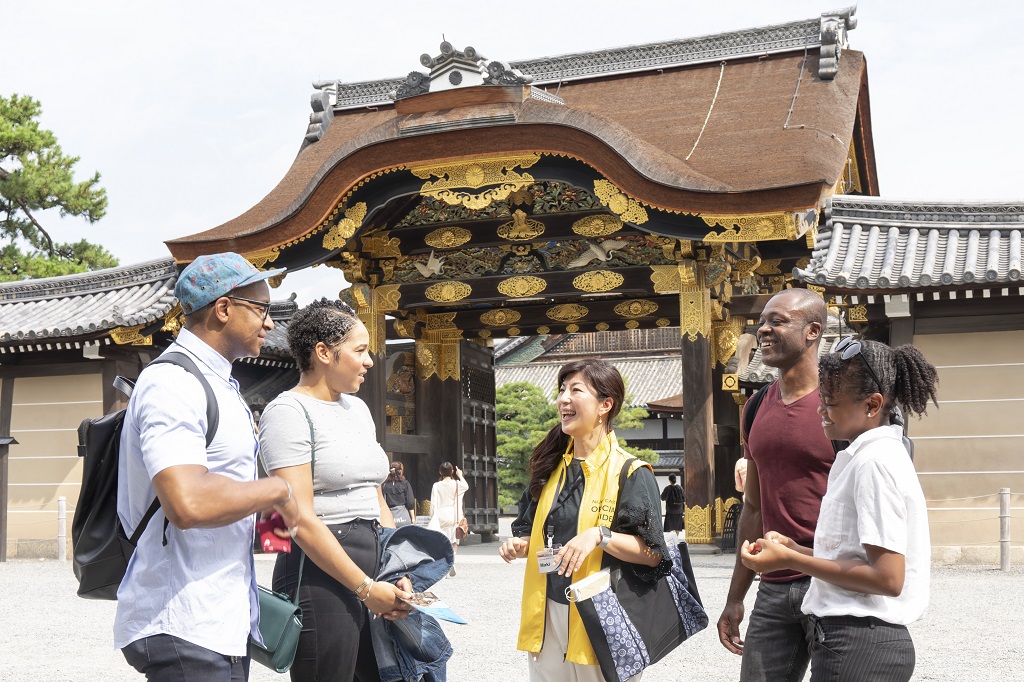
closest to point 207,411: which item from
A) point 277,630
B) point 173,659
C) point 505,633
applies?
point 173,659

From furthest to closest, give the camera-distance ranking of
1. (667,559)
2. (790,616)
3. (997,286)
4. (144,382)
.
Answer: (997,286), (667,559), (790,616), (144,382)

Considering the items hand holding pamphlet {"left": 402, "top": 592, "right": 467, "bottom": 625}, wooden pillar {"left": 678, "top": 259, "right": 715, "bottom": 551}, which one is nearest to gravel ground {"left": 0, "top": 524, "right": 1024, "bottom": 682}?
wooden pillar {"left": 678, "top": 259, "right": 715, "bottom": 551}

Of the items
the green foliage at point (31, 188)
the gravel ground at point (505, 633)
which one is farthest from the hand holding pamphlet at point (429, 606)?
the green foliage at point (31, 188)

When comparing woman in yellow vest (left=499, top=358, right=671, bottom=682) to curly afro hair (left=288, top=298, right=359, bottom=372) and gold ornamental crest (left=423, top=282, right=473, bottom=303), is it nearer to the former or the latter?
curly afro hair (left=288, top=298, right=359, bottom=372)

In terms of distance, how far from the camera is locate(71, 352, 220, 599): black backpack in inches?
106

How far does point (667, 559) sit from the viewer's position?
11.3 ft

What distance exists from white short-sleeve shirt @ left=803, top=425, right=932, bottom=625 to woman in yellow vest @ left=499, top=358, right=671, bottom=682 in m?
0.66

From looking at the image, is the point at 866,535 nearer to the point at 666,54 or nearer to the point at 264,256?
the point at 264,256

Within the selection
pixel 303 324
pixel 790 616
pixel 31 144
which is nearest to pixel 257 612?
pixel 303 324

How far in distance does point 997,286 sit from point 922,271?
0.72m

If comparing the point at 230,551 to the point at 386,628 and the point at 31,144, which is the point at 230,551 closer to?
the point at 386,628

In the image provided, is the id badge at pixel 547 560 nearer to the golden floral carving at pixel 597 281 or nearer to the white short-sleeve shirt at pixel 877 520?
the white short-sleeve shirt at pixel 877 520

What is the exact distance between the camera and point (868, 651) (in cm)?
281

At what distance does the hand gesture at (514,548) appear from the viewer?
3553mm
